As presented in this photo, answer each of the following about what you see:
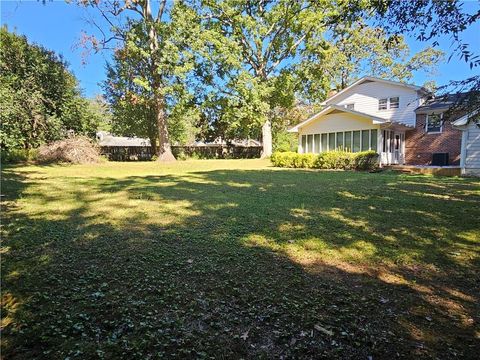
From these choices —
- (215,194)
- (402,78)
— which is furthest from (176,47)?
(402,78)

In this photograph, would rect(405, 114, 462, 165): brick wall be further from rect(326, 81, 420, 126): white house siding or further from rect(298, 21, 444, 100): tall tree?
rect(298, 21, 444, 100): tall tree

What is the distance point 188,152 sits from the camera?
102 feet

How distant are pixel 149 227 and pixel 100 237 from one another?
719mm

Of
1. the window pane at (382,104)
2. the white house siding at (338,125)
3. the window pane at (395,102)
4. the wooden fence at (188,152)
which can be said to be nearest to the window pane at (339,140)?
the white house siding at (338,125)

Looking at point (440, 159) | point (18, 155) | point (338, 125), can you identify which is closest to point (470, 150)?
point (440, 159)

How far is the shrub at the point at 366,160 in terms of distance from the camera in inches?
631

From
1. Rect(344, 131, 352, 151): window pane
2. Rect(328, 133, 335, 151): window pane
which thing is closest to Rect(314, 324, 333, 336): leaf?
Rect(344, 131, 352, 151): window pane

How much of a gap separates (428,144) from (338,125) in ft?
17.8

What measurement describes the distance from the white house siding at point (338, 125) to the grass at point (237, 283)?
1404 cm

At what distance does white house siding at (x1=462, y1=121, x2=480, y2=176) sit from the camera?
13.6 m

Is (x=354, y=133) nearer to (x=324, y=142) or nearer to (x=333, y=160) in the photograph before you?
(x=324, y=142)

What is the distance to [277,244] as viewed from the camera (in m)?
3.84

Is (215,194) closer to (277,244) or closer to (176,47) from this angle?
(277,244)

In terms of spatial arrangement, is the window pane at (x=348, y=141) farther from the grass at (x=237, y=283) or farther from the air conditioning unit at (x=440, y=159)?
the grass at (x=237, y=283)
